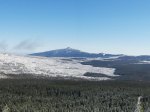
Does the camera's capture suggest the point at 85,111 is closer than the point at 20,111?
No

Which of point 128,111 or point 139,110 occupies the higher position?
point 139,110

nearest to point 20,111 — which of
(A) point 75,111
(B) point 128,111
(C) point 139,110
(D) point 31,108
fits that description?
(D) point 31,108

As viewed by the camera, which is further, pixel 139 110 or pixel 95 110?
pixel 95 110

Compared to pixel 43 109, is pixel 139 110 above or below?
above

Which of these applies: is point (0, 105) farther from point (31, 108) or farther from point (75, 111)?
point (75, 111)

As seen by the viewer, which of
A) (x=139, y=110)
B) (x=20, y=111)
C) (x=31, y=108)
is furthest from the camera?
(x=31, y=108)

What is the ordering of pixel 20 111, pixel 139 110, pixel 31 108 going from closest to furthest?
pixel 139 110, pixel 20 111, pixel 31 108

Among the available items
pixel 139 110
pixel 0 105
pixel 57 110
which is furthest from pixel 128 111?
pixel 139 110

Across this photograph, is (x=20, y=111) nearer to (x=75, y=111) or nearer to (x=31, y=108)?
(x=31, y=108)

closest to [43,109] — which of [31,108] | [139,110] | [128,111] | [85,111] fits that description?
[31,108]
